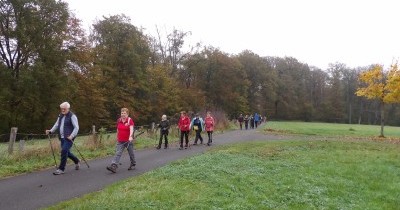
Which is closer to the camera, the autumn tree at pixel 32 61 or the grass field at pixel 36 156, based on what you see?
the grass field at pixel 36 156

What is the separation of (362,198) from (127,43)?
44.2 meters

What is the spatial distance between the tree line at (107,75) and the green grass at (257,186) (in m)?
27.8

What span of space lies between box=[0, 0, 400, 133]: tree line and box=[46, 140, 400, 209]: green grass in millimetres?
27834

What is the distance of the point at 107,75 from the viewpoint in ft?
170

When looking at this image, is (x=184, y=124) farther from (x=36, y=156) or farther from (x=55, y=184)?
(x=55, y=184)

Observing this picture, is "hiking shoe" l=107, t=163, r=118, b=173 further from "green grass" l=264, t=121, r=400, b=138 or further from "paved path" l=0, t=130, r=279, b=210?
"green grass" l=264, t=121, r=400, b=138

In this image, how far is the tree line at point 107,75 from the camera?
3666 centimetres

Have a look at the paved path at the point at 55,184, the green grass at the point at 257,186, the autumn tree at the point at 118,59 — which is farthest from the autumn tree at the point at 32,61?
the green grass at the point at 257,186

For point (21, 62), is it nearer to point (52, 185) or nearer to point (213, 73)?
point (52, 185)

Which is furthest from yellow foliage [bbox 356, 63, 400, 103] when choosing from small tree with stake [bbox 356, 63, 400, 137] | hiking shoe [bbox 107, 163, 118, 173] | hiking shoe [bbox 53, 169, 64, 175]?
hiking shoe [bbox 53, 169, 64, 175]

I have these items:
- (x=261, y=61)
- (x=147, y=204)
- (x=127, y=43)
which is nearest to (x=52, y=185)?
(x=147, y=204)

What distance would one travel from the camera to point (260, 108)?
93875 millimetres

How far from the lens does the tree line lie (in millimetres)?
36656

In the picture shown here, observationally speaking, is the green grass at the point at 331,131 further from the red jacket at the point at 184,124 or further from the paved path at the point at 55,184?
the paved path at the point at 55,184
